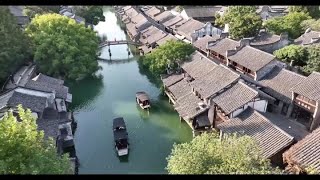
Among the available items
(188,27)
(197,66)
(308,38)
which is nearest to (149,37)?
(188,27)

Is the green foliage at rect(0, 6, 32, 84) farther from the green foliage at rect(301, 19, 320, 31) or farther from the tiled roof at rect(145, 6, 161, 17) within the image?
the green foliage at rect(301, 19, 320, 31)

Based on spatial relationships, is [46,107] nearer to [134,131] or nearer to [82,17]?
[134,131]

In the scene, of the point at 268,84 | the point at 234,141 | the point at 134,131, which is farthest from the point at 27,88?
the point at 268,84

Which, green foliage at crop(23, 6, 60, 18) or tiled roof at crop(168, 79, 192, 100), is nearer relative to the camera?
tiled roof at crop(168, 79, 192, 100)

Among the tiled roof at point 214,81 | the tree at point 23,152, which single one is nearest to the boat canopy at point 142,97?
the tiled roof at point 214,81

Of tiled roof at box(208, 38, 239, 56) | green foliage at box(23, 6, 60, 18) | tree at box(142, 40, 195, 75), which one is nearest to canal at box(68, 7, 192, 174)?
tree at box(142, 40, 195, 75)
